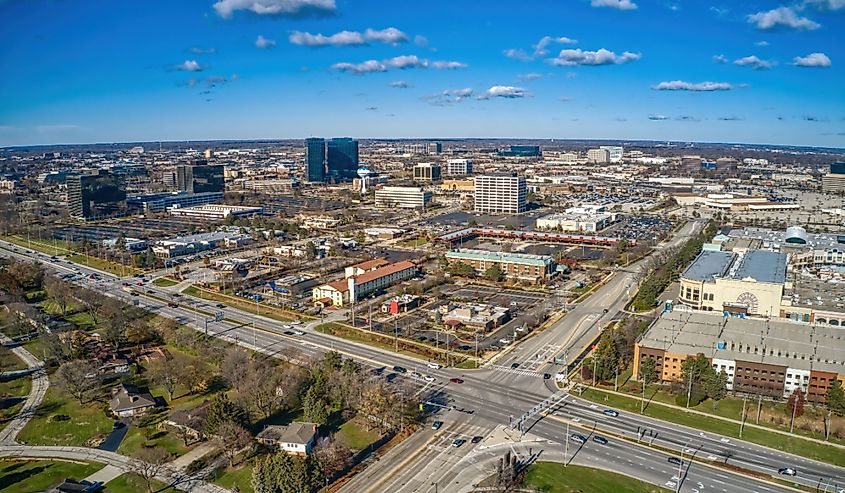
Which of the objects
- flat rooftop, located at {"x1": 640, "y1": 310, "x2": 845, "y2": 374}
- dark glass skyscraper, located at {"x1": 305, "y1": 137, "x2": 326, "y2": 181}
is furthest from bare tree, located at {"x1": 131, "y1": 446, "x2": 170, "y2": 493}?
dark glass skyscraper, located at {"x1": 305, "y1": 137, "x2": 326, "y2": 181}

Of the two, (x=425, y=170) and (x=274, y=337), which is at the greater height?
(x=425, y=170)

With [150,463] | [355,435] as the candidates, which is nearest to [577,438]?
[355,435]

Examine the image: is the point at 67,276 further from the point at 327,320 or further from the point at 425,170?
the point at 425,170

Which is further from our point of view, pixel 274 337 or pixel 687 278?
pixel 687 278

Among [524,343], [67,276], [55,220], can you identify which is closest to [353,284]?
[524,343]

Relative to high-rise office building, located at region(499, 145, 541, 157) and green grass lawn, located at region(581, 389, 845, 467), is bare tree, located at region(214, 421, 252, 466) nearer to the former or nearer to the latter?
green grass lawn, located at region(581, 389, 845, 467)

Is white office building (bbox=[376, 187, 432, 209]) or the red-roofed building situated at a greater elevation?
white office building (bbox=[376, 187, 432, 209])
